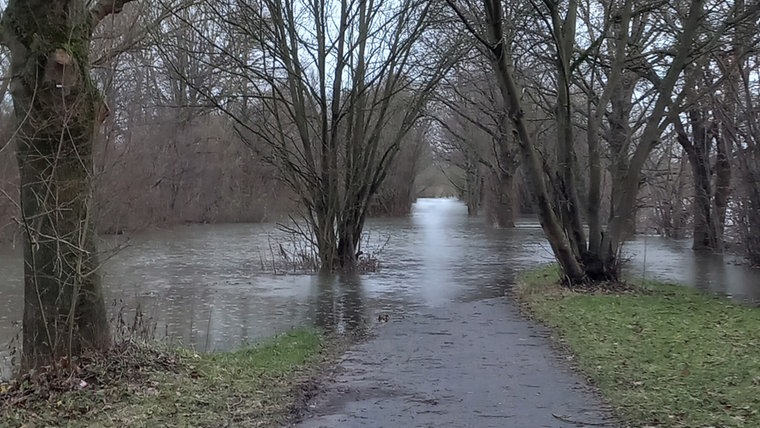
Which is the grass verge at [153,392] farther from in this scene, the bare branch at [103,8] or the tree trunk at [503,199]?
the tree trunk at [503,199]

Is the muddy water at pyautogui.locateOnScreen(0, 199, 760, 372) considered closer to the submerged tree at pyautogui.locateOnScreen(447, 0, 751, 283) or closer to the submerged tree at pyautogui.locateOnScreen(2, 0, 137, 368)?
the submerged tree at pyautogui.locateOnScreen(2, 0, 137, 368)

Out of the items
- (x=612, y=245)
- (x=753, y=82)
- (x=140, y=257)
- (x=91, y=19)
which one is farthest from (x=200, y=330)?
(x=753, y=82)

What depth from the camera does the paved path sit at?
5906mm

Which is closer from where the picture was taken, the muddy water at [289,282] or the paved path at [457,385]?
the paved path at [457,385]

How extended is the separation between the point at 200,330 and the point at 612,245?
8.15m

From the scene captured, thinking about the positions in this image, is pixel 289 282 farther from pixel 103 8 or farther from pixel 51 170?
pixel 51 170

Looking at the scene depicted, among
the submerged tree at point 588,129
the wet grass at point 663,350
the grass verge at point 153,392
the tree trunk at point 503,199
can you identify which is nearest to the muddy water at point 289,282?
the grass verge at point 153,392

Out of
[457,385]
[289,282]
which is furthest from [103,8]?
[289,282]

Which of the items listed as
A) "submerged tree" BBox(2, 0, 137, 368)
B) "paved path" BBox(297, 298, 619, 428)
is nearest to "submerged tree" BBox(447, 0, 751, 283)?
"paved path" BBox(297, 298, 619, 428)

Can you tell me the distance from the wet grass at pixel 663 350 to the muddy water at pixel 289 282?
271 centimetres

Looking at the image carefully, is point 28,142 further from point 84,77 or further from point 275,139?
point 275,139

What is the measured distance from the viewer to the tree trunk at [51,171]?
662 cm

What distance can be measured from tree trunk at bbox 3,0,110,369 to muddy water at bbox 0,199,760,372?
887 millimetres

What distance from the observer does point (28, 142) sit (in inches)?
261
